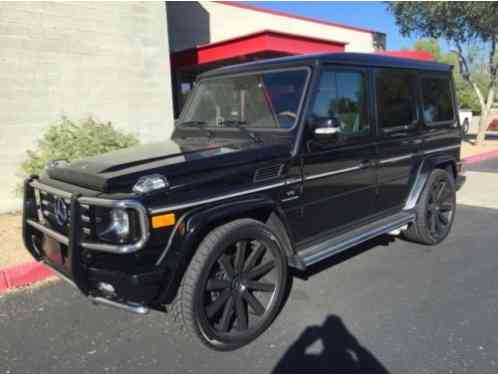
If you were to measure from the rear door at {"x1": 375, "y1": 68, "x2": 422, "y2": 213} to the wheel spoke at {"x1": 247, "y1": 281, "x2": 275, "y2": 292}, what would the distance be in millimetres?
1668

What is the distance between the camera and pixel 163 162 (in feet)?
9.97

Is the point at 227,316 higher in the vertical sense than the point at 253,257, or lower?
lower

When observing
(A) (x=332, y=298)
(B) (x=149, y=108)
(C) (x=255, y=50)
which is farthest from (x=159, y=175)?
(C) (x=255, y=50)

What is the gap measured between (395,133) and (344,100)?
882 millimetres

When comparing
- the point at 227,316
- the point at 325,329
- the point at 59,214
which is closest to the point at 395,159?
the point at 325,329

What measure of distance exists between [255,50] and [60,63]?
15.5 feet

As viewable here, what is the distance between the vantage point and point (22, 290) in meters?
4.18

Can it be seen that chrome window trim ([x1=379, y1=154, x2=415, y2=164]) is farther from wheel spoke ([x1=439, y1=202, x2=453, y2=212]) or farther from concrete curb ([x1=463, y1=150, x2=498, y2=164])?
concrete curb ([x1=463, y1=150, x2=498, y2=164])

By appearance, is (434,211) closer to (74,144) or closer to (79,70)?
(74,144)

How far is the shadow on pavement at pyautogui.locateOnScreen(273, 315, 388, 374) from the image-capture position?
2.81 m

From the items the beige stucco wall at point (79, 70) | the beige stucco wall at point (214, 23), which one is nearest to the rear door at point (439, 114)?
the beige stucco wall at point (79, 70)

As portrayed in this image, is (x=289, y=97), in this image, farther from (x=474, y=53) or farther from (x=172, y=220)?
(x=474, y=53)

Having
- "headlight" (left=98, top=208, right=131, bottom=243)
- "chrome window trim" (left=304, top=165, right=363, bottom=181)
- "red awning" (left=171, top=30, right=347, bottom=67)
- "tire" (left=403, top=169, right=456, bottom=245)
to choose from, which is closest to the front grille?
"headlight" (left=98, top=208, right=131, bottom=243)

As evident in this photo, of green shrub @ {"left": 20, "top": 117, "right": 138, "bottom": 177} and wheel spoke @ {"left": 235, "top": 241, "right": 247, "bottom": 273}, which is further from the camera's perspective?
green shrub @ {"left": 20, "top": 117, "right": 138, "bottom": 177}
